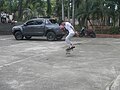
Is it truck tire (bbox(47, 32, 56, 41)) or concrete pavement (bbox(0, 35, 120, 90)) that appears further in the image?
truck tire (bbox(47, 32, 56, 41))

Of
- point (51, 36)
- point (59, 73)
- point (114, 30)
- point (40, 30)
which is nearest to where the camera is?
point (59, 73)

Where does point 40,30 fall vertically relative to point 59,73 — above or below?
above

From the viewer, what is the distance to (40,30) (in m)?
25.8

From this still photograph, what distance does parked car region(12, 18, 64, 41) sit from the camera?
2512 cm

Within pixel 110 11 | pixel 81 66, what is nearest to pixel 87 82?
pixel 81 66

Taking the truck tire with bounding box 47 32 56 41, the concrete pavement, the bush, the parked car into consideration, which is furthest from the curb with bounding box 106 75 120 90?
the bush

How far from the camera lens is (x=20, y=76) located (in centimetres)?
984

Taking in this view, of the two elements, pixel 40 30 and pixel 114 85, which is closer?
pixel 114 85

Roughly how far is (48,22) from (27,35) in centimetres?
203

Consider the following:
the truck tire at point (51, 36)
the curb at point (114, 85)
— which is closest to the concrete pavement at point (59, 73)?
the curb at point (114, 85)

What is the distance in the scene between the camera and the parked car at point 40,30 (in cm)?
2512

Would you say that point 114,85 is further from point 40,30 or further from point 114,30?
point 114,30

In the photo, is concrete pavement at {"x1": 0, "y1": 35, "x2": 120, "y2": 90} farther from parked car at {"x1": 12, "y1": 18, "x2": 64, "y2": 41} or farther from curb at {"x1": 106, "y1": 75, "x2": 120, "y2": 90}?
parked car at {"x1": 12, "y1": 18, "x2": 64, "y2": 41}

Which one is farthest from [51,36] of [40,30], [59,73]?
[59,73]
